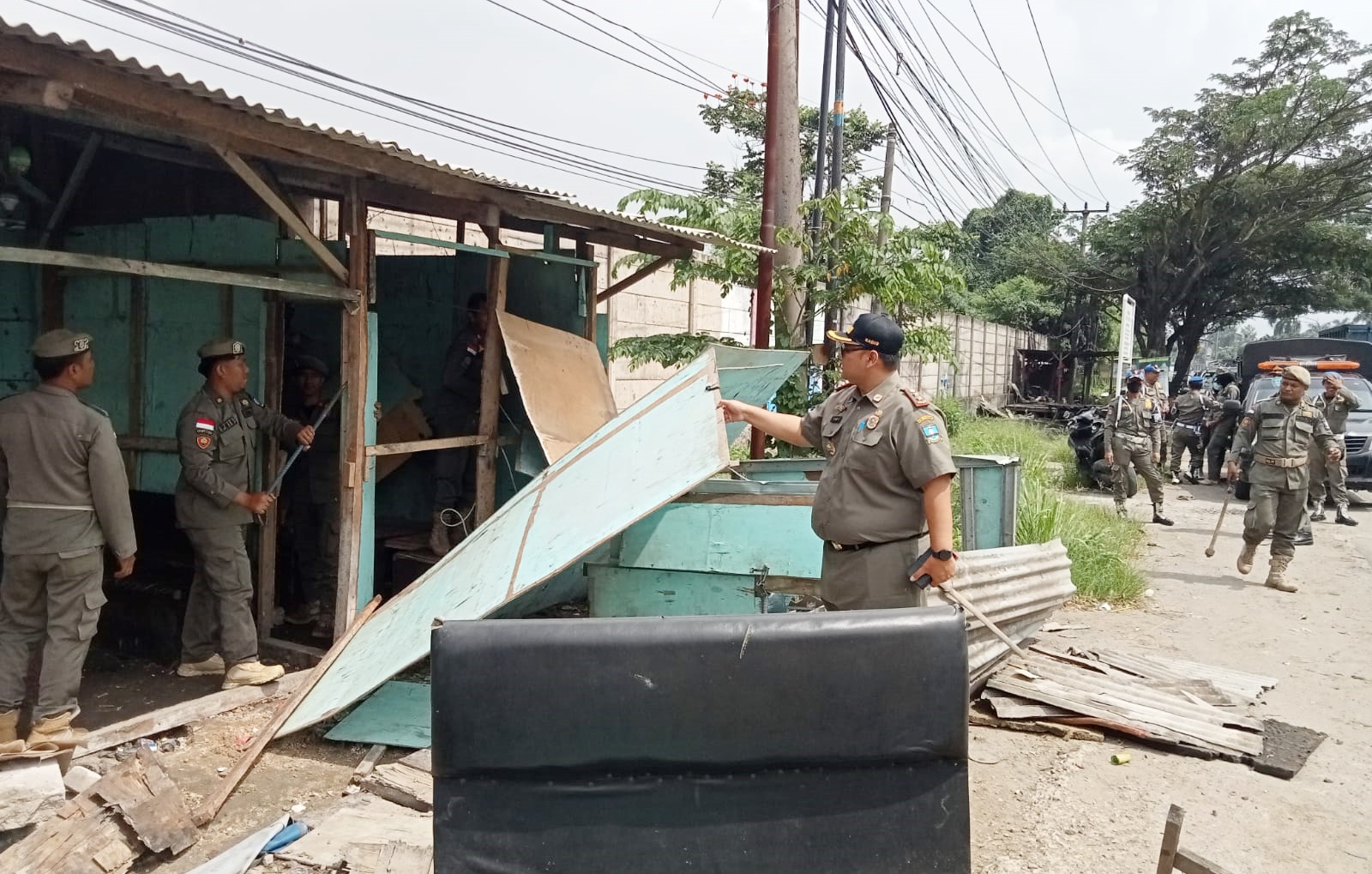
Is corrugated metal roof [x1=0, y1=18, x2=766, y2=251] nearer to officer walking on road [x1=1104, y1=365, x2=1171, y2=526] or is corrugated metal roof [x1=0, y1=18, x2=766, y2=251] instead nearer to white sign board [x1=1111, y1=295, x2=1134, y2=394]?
officer walking on road [x1=1104, y1=365, x2=1171, y2=526]

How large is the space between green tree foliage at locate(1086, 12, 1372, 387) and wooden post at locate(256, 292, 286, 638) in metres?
23.2

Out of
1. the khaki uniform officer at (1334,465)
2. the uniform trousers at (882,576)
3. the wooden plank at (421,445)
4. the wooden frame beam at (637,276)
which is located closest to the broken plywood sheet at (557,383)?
the wooden plank at (421,445)

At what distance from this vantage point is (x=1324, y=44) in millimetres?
22156

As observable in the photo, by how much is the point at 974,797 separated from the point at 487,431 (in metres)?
3.44

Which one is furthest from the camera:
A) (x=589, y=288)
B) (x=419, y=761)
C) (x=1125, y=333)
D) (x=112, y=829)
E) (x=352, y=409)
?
(x=1125, y=333)

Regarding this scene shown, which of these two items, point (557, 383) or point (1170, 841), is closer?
point (1170, 841)

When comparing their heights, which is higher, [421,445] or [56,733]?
[421,445]

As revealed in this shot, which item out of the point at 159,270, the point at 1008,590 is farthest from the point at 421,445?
the point at 1008,590

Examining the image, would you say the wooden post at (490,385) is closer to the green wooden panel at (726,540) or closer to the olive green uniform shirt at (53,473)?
the green wooden panel at (726,540)

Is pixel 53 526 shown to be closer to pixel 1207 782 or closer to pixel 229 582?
pixel 229 582

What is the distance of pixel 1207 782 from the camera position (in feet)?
12.9

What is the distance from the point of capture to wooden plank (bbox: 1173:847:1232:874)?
2.58m

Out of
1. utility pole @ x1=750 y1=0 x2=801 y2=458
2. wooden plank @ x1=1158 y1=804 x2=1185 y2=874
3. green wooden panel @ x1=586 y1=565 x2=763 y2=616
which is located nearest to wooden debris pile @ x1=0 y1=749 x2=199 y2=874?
green wooden panel @ x1=586 y1=565 x2=763 y2=616

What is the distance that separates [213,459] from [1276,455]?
736 centimetres
